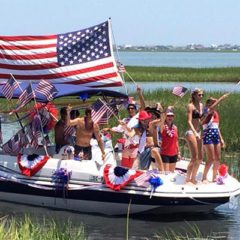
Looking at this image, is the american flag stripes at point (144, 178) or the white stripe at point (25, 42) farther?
the white stripe at point (25, 42)

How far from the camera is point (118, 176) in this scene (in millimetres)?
13891

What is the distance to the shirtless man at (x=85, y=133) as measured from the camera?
47.5 ft

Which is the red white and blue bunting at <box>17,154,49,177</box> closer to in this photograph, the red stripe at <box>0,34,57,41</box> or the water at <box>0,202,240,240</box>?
the water at <box>0,202,240,240</box>

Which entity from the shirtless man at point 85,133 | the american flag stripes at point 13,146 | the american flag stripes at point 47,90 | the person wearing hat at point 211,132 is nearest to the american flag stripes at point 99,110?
the shirtless man at point 85,133

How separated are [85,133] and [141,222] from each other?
1928mm

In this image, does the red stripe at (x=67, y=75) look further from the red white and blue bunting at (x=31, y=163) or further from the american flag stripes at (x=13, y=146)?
the red white and blue bunting at (x=31, y=163)

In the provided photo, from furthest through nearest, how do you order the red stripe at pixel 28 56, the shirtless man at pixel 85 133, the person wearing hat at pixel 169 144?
the red stripe at pixel 28 56, the shirtless man at pixel 85 133, the person wearing hat at pixel 169 144

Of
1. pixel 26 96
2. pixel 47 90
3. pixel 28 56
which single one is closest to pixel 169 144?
pixel 47 90

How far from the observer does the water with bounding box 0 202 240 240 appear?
13.0m

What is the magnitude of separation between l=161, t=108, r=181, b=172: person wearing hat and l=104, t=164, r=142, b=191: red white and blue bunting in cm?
73

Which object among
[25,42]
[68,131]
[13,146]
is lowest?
[13,146]

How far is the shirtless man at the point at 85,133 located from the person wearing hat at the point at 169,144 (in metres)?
1.14

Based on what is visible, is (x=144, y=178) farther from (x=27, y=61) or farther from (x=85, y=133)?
(x=27, y=61)

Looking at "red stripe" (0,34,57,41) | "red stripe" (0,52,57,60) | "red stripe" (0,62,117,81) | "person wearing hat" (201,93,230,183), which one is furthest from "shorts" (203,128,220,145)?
"red stripe" (0,34,57,41)
